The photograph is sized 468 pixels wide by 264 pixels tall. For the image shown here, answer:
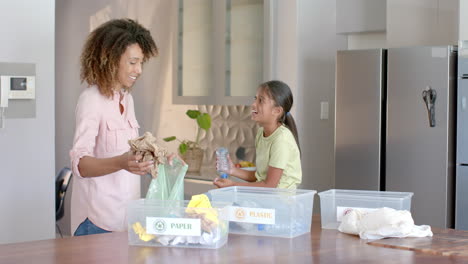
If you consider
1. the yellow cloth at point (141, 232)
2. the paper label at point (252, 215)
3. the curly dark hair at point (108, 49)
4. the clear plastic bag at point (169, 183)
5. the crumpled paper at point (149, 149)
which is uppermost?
the curly dark hair at point (108, 49)

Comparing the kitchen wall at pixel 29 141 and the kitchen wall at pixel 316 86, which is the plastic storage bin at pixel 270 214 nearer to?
the kitchen wall at pixel 29 141

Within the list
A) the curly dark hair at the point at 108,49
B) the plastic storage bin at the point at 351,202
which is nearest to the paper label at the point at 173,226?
the plastic storage bin at the point at 351,202

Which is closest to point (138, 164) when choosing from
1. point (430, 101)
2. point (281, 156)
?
point (281, 156)

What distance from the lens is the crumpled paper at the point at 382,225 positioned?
7.36ft

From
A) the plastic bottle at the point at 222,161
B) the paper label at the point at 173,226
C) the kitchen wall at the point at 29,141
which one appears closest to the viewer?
the paper label at the point at 173,226

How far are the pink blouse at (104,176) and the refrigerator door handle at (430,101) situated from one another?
2.15 m

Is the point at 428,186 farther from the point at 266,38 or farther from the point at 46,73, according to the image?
the point at 46,73

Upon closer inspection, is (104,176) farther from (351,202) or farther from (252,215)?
(351,202)

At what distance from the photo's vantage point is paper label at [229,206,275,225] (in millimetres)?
2279

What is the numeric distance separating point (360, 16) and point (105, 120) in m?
2.79

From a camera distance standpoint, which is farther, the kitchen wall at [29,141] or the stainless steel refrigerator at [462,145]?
the stainless steel refrigerator at [462,145]

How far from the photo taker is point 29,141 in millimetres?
3320

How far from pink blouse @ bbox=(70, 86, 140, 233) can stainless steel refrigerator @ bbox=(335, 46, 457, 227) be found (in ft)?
7.06

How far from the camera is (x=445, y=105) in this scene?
13.7ft
